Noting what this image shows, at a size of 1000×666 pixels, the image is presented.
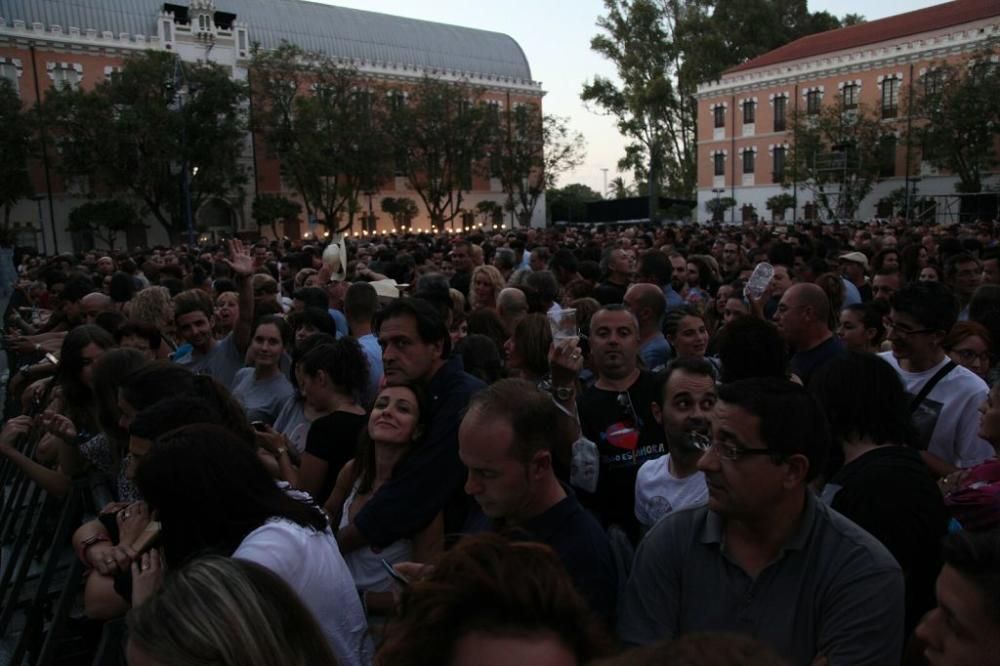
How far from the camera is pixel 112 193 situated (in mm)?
Answer: 41875

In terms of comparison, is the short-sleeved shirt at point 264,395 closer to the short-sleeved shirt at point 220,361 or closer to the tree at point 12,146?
the short-sleeved shirt at point 220,361

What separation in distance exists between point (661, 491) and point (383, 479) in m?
1.10

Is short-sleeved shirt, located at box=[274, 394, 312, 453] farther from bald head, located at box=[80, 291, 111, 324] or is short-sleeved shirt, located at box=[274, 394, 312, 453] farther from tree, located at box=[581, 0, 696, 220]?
tree, located at box=[581, 0, 696, 220]

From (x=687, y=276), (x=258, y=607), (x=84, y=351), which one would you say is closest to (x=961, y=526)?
(x=258, y=607)

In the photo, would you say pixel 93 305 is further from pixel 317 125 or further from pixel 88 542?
pixel 317 125

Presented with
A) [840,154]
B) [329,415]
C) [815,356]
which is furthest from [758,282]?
[840,154]

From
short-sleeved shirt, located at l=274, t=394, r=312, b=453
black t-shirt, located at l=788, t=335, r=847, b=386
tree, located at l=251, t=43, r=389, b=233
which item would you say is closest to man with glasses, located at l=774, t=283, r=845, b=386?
black t-shirt, located at l=788, t=335, r=847, b=386

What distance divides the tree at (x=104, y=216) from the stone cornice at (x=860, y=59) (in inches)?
1403

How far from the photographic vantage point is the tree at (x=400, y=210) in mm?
53344

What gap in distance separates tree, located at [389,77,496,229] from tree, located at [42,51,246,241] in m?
9.32

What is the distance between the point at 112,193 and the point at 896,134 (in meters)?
41.9

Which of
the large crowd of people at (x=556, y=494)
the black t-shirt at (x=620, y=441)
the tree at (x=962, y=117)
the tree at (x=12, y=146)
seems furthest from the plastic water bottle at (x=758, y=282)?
the tree at (x=12, y=146)

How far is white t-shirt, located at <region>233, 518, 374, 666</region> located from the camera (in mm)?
2320

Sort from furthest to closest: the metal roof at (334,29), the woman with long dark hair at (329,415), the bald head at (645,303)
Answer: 1. the metal roof at (334,29)
2. the bald head at (645,303)
3. the woman with long dark hair at (329,415)
